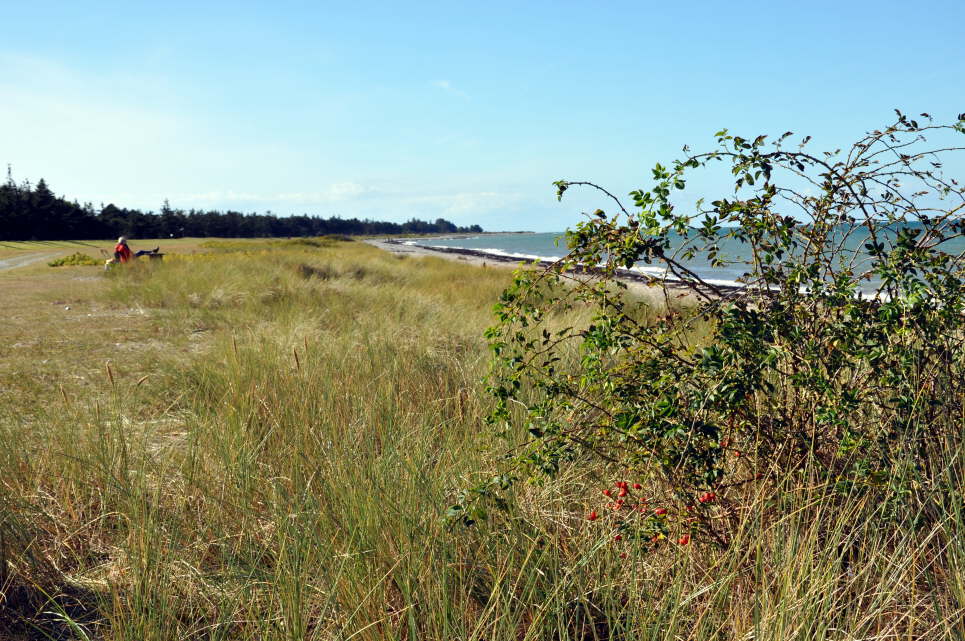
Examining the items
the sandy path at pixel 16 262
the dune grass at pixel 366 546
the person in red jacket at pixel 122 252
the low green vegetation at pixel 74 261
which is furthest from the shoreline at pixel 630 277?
the sandy path at pixel 16 262

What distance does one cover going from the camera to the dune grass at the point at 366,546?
77.7 inches

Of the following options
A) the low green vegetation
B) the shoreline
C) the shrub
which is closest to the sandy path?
the low green vegetation

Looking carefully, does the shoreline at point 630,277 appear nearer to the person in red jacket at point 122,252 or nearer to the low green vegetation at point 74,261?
the person in red jacket at point 122,252

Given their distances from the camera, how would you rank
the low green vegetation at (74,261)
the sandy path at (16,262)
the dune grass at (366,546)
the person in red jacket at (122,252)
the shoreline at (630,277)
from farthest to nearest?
1. the low green vegetation at (74,261)
2. the sandy path at (16,262)
3. the person in red jacket at (122,252)
4. the shoreline at (630,277)
5. the dune grass at (366,546)

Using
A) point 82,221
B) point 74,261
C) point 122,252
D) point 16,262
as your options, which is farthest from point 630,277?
point 82,221

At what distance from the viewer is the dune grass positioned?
6.48 ft

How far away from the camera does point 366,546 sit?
2262mm

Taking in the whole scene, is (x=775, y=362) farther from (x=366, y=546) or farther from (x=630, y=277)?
(x=630, y=277)

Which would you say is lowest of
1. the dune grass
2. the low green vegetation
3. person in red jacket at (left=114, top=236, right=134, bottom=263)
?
the dune grass

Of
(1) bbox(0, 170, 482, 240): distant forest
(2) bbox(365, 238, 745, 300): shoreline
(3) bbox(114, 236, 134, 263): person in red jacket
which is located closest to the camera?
(2) bbox(365, 238, 745, 300): shoreline

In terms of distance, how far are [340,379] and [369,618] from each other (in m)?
2.52

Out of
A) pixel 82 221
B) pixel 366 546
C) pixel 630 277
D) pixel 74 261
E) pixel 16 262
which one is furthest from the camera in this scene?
pixel 82 221

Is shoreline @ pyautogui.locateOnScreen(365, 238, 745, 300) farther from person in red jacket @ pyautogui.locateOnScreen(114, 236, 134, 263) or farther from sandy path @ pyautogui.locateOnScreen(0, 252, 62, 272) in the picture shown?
sandy path @ pyautogui.locateOnScreen(0, 252, 62, 272)

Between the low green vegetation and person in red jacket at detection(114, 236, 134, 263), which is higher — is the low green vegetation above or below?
below
